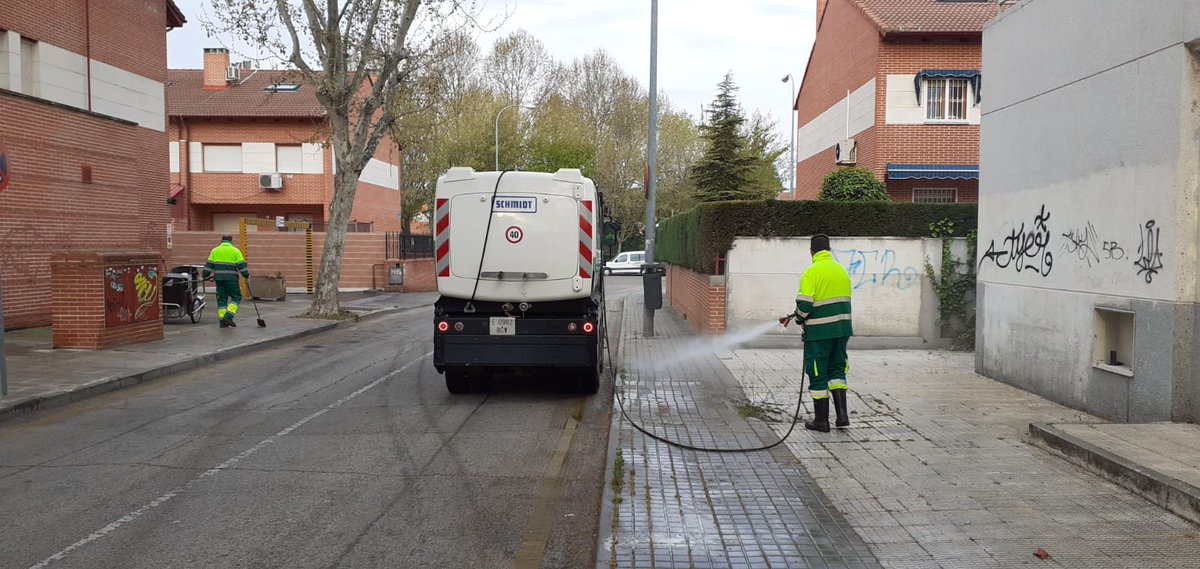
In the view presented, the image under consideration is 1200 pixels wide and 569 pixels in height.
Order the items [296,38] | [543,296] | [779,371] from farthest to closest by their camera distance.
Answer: [296,38] < [779,371] < [543,296]

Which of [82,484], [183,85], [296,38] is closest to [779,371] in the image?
[82,484]

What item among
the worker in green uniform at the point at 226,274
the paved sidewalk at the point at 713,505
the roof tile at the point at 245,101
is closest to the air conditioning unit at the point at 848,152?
the worker in green uniform at the point at 226,274

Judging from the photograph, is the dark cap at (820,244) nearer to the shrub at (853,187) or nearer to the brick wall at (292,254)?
the shrub at (853,187)

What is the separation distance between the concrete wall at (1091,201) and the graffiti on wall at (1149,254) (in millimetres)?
Answer: 14

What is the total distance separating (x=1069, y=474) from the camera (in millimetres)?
6332

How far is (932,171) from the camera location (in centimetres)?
2317

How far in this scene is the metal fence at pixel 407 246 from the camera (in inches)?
1244

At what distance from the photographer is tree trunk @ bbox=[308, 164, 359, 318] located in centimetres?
2017

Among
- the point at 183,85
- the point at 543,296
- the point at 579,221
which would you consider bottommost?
the point at 543,296

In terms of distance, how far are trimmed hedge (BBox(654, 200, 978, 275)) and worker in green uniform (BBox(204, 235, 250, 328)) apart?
896 centimetres

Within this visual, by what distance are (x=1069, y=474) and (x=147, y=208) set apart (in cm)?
2062

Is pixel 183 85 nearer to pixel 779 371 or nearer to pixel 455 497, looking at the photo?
pixel 779 371

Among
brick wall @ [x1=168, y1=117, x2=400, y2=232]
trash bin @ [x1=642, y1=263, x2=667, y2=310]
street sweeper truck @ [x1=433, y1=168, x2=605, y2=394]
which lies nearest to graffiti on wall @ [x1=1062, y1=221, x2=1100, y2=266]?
street sweeper truck @ [x1=433, y1=168, x2=605, y2=394]

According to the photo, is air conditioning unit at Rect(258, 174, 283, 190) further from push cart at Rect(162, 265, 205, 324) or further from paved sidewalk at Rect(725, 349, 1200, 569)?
paved sidewalk at Rect(725, 349, 1200, 569)
